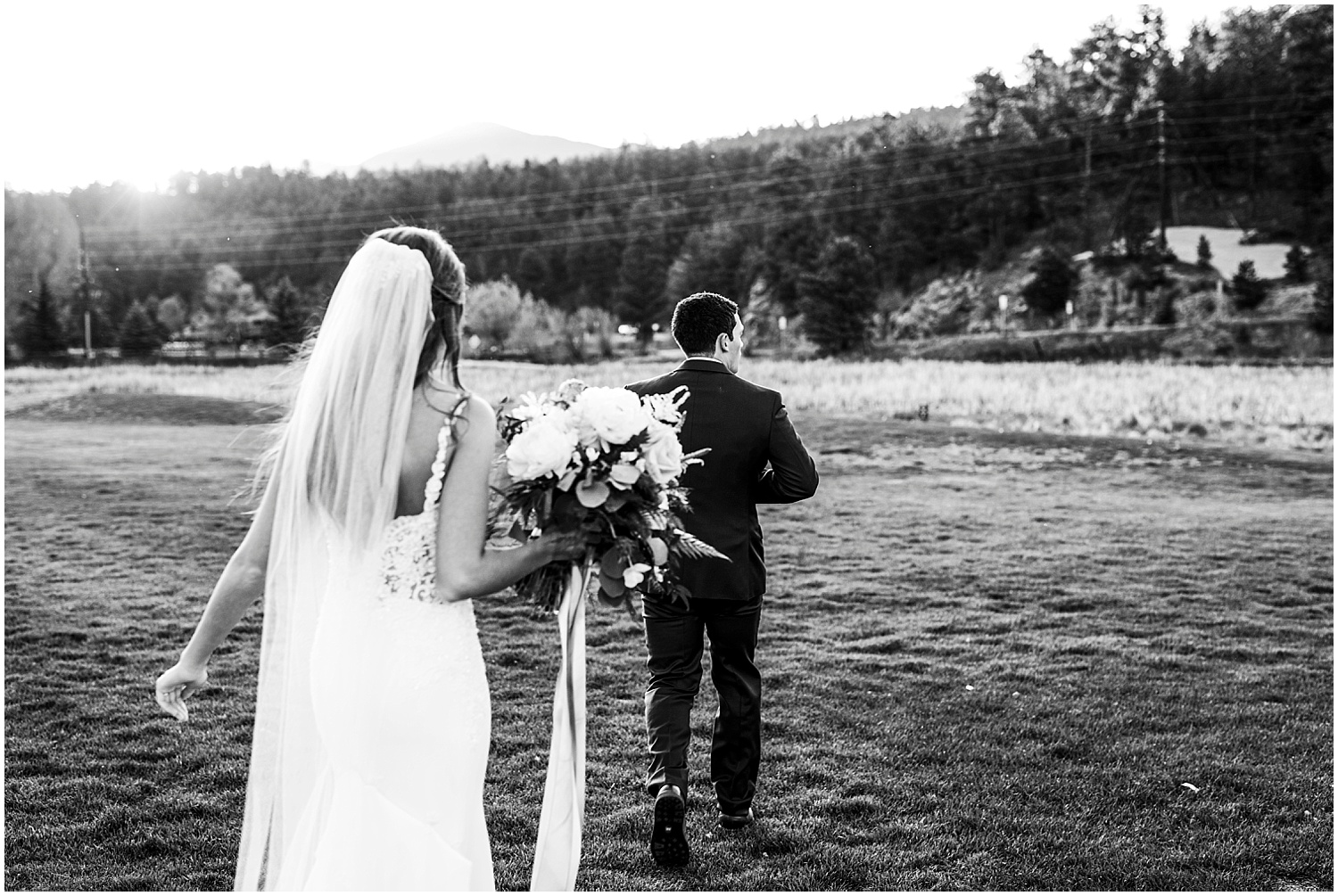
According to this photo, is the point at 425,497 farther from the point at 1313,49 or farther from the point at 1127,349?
the point at 1313,49

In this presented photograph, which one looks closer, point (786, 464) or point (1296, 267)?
point (786, 464)

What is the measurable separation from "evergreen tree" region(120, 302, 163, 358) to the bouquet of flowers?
66543 millimetres

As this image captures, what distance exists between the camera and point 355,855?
2.78 m

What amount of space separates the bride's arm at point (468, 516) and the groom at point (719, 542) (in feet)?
4.96

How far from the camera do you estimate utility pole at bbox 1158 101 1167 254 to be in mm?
62975

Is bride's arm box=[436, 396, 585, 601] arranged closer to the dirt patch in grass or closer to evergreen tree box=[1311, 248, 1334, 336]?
the dirt patch in grass

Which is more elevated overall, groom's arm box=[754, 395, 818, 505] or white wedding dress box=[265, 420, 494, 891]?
groom's arm box=[754, 395, 818, 505]

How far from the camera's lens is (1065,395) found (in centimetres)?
2545

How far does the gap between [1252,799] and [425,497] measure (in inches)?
158

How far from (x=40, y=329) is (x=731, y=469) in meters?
63.4

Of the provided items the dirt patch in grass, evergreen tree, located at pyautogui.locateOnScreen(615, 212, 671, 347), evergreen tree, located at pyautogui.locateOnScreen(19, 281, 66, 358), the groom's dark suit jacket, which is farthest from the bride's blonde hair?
evergreen tree, located at pyautogui.locateOnScreen(19, 281, 66, 358)

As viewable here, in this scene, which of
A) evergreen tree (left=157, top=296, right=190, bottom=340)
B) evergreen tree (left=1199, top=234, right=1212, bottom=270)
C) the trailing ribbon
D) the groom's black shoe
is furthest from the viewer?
evergreen tree (left=157, top=296, right=190, bottom=340)

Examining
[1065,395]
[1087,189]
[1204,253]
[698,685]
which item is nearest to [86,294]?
[1065,395]

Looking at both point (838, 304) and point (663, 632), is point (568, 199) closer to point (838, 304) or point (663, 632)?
point (838, 304)
